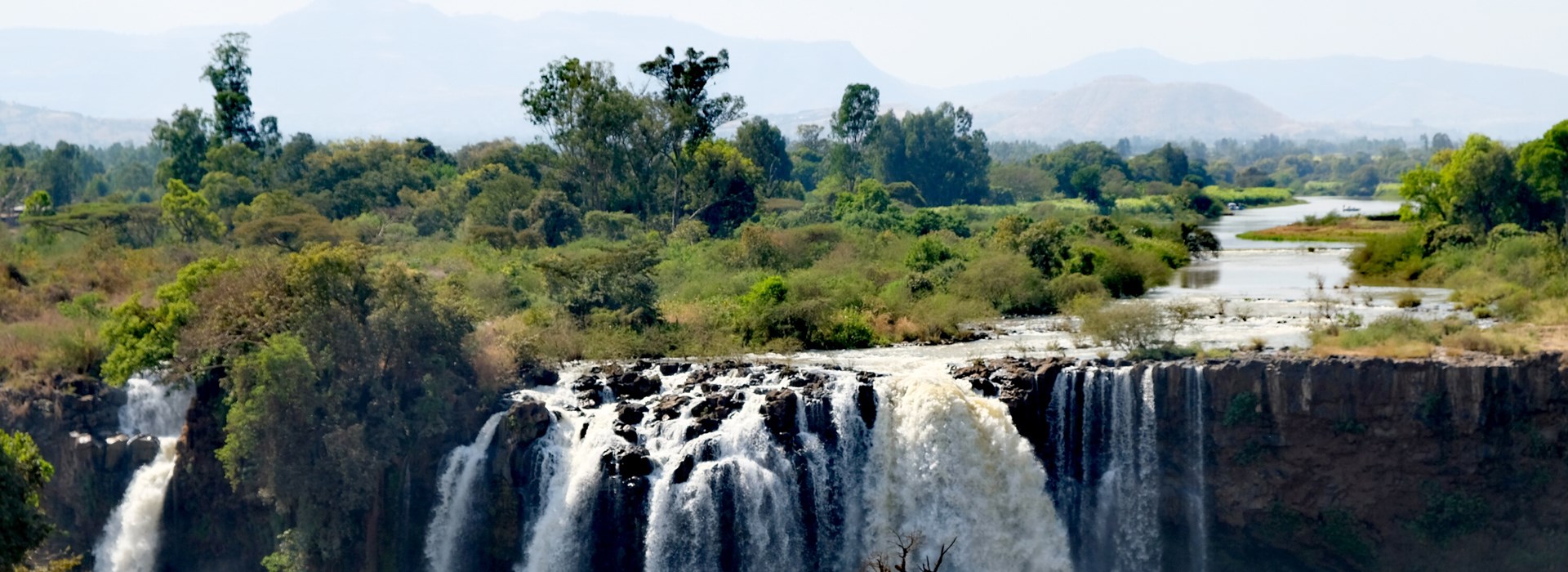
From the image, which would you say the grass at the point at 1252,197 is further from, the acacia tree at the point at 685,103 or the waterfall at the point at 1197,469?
the waterfall at the point at 1197,469

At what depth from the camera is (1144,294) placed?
4122 centimetres

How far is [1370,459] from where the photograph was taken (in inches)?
949

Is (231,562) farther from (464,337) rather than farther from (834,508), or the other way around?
(834,508)

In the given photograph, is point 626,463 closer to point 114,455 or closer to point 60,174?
point 114,455

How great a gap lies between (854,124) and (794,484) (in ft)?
177

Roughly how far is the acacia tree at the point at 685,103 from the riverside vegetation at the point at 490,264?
13cm

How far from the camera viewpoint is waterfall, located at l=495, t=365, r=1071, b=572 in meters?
24.0

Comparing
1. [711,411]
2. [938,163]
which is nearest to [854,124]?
[938,163]

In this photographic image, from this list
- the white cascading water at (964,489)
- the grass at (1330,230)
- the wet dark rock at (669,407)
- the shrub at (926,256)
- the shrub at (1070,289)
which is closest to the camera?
the white cascading water at (964,489)

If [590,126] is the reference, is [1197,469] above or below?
below

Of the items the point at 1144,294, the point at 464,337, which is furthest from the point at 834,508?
the point at 1144,294

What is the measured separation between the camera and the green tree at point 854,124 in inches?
3024

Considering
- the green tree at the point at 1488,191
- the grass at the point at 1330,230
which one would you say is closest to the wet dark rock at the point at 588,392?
the green tree at the point at 1488,191

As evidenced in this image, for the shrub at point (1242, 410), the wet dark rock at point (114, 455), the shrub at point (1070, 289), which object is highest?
the shrub at point (1070, 289)
